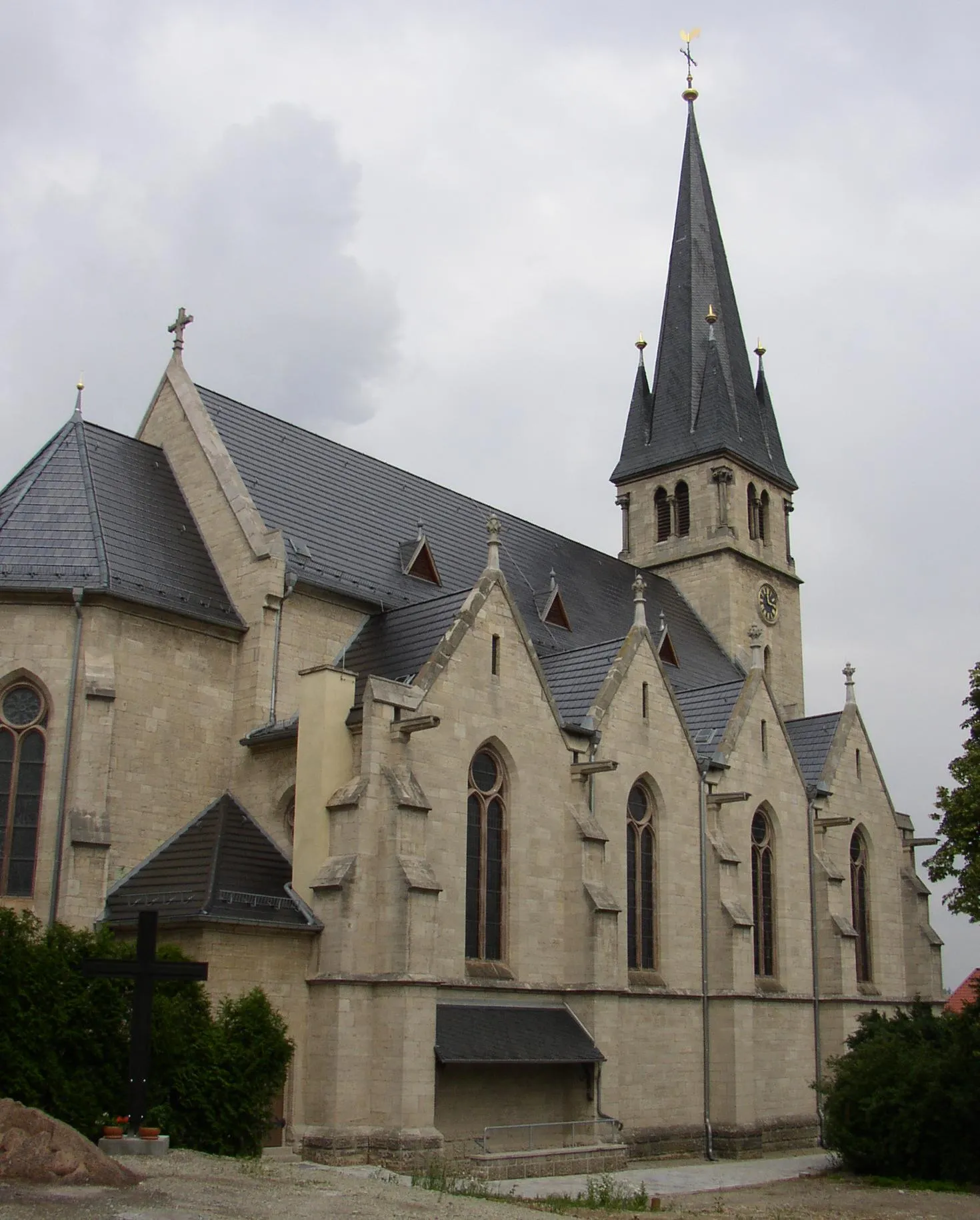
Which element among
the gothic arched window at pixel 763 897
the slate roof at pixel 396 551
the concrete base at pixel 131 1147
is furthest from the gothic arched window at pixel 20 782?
the gothic arched window at pixel 763 897

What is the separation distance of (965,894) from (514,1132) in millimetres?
9096

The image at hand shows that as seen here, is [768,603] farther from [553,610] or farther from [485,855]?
[485,855]

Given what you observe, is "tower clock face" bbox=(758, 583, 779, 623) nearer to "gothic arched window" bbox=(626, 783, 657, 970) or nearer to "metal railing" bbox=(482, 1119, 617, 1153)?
"gothic arched window" bbox=(626, 783, 657, 970)

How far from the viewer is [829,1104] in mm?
26703

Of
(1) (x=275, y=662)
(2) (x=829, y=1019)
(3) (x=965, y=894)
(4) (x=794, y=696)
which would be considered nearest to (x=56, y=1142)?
(1) (x=275, y=662)

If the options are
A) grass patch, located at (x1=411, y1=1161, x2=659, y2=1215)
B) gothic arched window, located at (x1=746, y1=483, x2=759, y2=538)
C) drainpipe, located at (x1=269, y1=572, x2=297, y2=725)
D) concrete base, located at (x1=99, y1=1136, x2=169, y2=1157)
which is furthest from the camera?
gothic arched window, located at (x1=746, y1=483, x2=759, y2=538)

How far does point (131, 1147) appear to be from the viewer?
17703 millimetres

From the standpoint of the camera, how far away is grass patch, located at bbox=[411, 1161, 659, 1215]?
18.8 m

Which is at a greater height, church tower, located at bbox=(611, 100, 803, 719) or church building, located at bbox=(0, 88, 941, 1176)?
church tower, located at bbox=(611, 100, 803, 719)

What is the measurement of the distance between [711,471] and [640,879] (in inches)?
795

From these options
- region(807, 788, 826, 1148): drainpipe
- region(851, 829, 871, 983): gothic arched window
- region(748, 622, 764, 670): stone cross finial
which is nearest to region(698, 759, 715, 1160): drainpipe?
region(748, 622, 764, 670): stone cross finial

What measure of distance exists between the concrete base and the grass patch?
12.4 ft

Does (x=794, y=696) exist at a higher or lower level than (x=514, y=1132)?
higher

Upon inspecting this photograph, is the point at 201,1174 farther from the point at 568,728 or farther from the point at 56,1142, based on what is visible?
the point at 568,728
